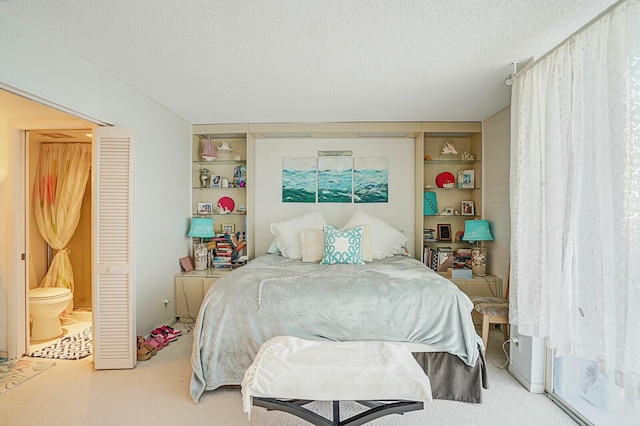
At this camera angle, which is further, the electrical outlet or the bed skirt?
the electrical outlet

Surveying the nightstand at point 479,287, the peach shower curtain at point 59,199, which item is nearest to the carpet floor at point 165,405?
the nightstand at point 479,287

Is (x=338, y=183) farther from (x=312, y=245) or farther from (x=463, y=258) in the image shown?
(x=463, y=258)

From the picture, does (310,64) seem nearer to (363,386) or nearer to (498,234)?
(363,386)

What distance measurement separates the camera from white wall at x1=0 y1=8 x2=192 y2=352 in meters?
2.12

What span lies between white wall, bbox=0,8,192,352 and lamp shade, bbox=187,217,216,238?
0.14 meters

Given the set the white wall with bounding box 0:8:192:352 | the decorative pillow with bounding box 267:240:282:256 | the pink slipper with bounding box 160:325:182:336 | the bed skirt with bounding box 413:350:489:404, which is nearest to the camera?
the white wall with bounding box 0:8:192:352

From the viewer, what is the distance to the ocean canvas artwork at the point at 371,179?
449 cm

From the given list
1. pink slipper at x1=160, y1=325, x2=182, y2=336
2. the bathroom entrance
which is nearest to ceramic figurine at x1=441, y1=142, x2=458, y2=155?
pink slipper at x1=160, y1=325, x2=182, y2=336

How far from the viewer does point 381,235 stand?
4004 mm

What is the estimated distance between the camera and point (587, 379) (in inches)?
84.8

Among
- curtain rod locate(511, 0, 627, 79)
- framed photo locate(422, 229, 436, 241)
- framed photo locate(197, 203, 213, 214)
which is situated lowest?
framed photo locate(422, 229, 436, 241)

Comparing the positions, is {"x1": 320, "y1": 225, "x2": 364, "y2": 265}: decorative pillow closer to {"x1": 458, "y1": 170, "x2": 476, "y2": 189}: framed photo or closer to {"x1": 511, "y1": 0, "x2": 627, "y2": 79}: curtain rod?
{"x1": 458, "y1": 170, "x2": 476, "y2": 189}: framed photo

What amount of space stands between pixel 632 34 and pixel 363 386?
6.85 ft

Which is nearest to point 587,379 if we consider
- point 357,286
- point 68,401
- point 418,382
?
point 418,382
